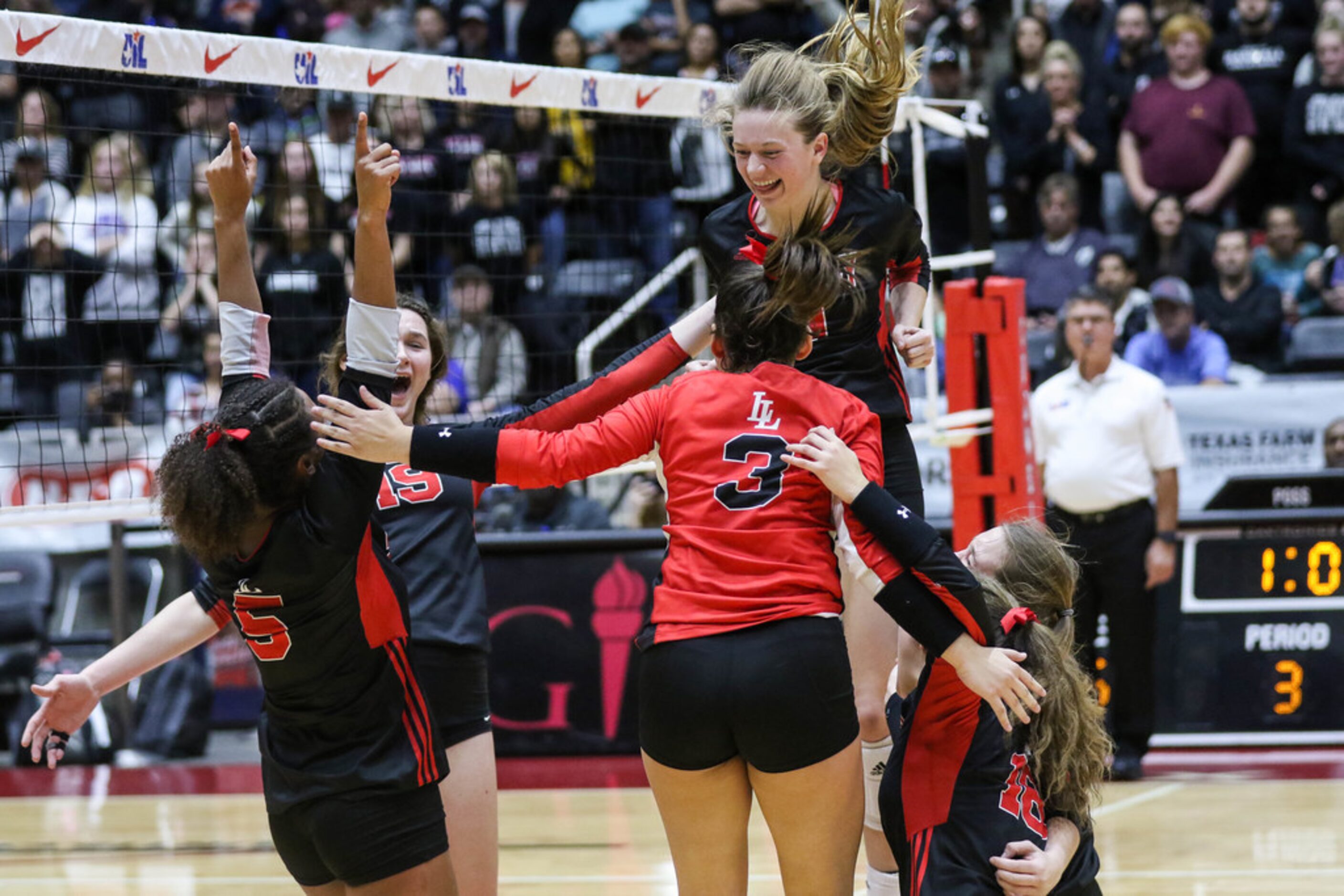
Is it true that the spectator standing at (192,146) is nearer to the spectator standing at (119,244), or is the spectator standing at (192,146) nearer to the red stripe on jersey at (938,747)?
the spectator standing at (119,244)

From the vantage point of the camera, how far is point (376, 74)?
5578mm

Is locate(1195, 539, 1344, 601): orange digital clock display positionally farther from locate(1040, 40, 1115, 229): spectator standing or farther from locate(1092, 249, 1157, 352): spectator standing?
locate(1040, 40, 1115, 229): spectator standing

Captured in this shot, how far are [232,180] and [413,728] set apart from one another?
120 cm

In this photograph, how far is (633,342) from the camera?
984 centimetres

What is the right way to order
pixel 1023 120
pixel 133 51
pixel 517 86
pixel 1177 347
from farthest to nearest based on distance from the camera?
pixel 1023 120, pixel 1177 347, pixel 517 86, pixel 133 51

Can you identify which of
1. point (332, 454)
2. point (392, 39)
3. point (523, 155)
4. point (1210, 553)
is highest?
point (392, 39)

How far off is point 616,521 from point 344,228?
120 inches

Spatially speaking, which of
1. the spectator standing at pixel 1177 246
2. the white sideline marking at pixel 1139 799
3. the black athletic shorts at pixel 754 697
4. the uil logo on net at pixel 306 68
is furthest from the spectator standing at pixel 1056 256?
the black athletic shorts at pixel 754 697

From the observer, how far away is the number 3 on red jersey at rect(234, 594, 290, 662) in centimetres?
313

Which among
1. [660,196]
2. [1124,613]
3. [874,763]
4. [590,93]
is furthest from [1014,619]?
[660,196]

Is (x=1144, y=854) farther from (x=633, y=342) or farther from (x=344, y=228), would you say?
(x=344, y=228)

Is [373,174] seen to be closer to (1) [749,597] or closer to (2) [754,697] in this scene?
(1) [749,597]

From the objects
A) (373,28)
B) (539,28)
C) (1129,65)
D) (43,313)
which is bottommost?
(43,313)

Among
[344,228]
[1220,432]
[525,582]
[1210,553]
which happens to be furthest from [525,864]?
[344,228]
